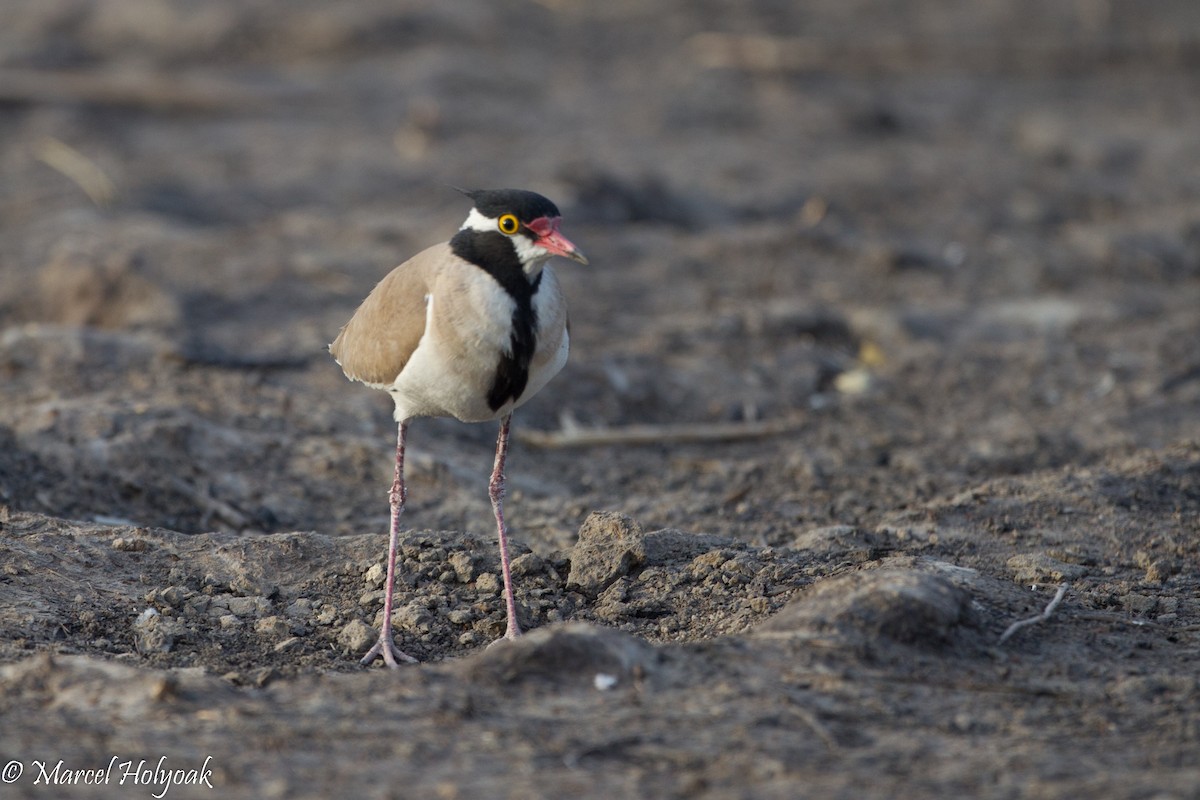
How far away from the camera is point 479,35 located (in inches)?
672

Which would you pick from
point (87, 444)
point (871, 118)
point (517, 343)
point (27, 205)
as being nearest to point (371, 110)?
point (27, 205)

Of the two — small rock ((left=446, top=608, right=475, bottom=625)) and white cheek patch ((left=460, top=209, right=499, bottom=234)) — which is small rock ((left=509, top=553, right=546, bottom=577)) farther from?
white cheek patch ((left=460, top=209, right=499, bottom=234))

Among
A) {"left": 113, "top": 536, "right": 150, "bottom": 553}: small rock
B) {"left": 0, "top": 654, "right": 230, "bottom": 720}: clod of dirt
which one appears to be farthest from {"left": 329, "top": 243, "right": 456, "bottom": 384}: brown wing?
{"left": 0, "top": 654, "right": 230, "bottom": 720}: clod of dirt

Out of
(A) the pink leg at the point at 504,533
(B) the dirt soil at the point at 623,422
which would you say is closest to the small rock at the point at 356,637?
(B) the dirt soil at the point at 623,422

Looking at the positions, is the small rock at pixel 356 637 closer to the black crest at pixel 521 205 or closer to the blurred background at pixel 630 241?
the blurred background at pixel 630 241

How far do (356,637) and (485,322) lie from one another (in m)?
1.26

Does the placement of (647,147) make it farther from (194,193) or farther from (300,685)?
(300,685)

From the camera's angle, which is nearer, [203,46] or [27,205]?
[27,205]

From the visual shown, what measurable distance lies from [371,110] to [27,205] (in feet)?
14.5

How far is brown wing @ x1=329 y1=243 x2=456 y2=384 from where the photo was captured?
515 cm

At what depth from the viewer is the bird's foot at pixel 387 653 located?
4.81 meters

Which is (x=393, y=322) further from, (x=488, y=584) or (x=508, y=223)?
(x=488, y=584)

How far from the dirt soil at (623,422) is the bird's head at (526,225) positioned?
1.21 m

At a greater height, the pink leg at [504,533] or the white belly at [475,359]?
the white belly at [475,359]
